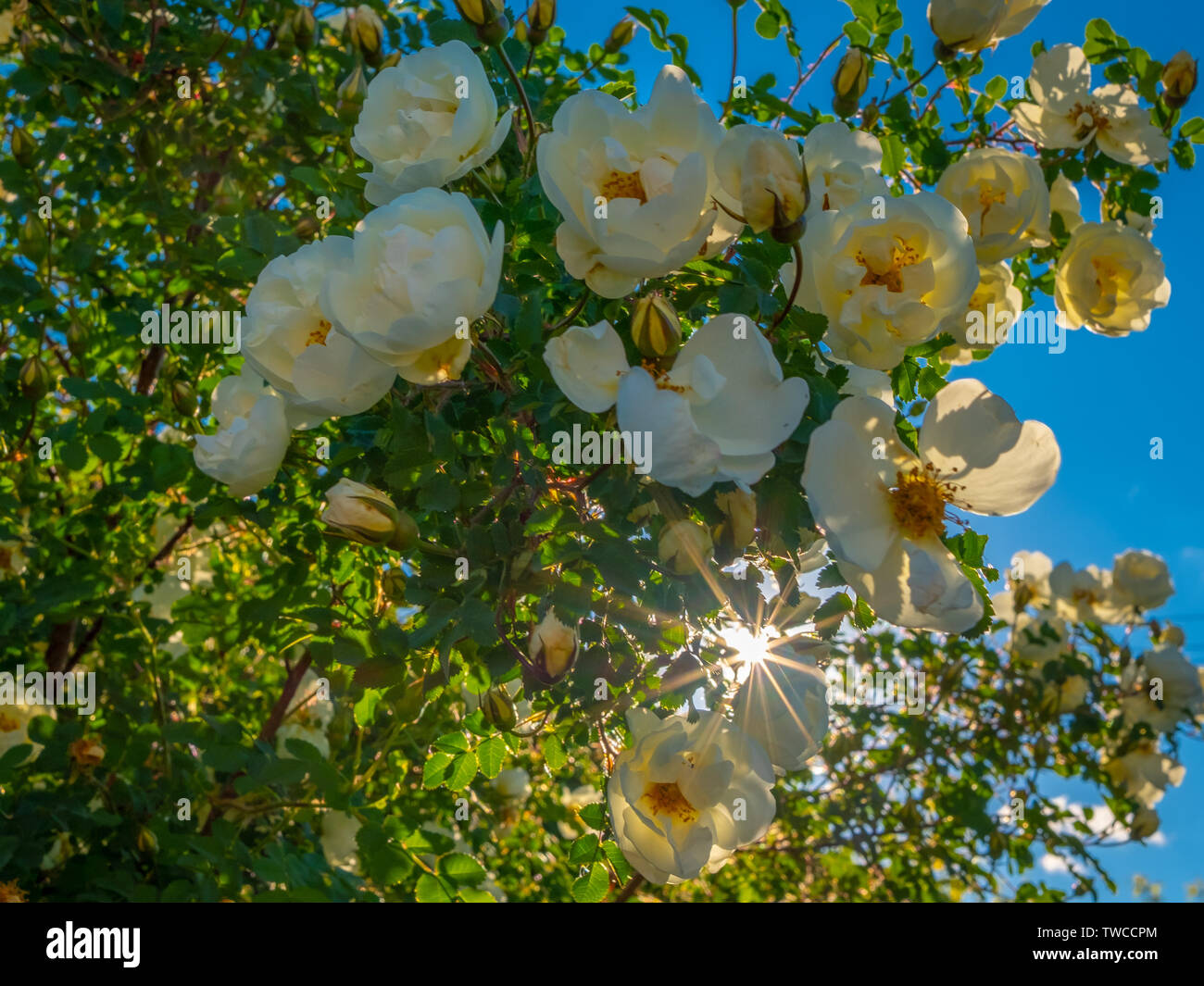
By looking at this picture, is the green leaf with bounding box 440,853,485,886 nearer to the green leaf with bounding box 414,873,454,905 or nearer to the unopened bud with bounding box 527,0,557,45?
the green leaf with bounding box 414,873,454,905

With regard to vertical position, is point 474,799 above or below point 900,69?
below

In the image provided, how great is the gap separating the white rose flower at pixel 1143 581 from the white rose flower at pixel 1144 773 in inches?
22.3

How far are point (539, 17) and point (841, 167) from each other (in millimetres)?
553

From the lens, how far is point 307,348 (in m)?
0.94

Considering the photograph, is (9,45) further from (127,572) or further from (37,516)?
(127,572)

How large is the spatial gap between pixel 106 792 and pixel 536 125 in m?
1.51

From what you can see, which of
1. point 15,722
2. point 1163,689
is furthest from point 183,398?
point 1163,689

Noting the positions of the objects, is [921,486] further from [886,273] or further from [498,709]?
[498,709]

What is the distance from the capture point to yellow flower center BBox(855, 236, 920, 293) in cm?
94

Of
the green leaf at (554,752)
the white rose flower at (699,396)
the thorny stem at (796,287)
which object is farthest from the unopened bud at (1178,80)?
the green leaf at (554,752)

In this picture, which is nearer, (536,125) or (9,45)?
(536,125)

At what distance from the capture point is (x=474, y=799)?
7.97ft

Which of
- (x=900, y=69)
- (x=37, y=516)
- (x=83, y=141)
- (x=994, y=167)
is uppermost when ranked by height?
(x=83, y=141)

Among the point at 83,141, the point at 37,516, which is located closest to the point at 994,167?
the point at 37,516
